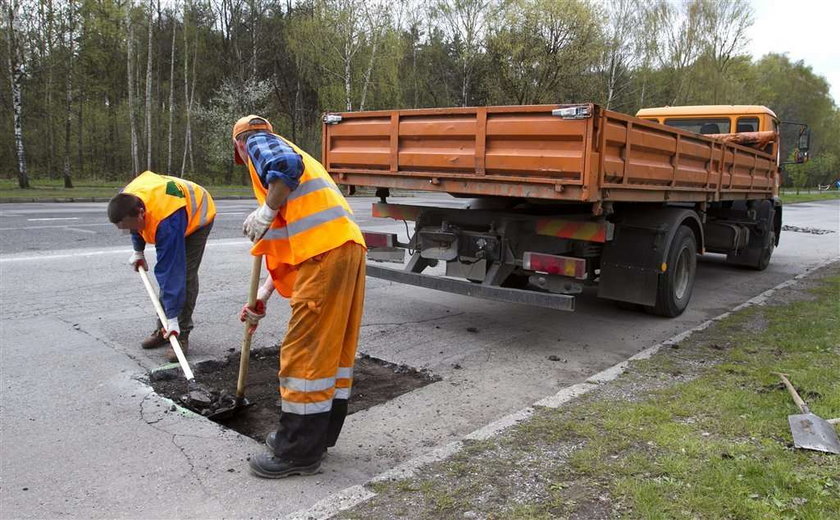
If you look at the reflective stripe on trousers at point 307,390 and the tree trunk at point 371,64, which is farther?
the tree trunk at point 371,64

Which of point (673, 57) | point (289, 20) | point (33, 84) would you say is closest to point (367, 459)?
point (33, 84)

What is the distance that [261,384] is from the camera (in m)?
4.19

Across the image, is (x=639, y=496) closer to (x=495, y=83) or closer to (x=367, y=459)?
(x=367, y=459)

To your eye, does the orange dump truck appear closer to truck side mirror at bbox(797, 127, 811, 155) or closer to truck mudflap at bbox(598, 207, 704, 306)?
truck mudflap at bbox(598, 207, 704, 306)

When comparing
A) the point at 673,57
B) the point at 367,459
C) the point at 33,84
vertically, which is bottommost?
the point at 367,459

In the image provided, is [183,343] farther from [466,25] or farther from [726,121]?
[466,25]

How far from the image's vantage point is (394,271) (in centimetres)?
592

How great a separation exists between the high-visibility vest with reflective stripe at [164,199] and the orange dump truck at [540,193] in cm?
170

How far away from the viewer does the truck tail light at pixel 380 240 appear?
6379mm

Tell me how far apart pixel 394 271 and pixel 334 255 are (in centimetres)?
306

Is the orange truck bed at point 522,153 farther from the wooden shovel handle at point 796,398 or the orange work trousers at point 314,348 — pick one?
the orange work trousers at point 314,348

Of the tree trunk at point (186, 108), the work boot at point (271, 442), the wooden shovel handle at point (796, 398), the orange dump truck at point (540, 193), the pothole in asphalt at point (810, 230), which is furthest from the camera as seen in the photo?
the tree trunk at point (186, 108)

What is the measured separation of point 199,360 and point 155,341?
18.4 inches

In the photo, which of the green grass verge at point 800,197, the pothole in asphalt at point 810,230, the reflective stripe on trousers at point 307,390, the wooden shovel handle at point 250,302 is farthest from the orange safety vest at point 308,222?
the green grass verge at point 800,197
